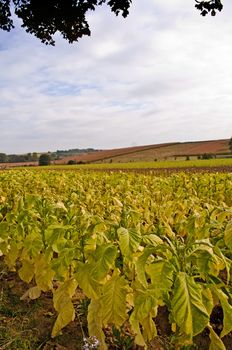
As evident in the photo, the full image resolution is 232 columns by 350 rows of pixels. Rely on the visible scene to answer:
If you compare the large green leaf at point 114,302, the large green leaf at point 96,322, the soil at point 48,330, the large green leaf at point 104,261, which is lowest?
the soil at point 48,330

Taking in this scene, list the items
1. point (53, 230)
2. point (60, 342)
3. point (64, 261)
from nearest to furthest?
point (64, 261) < point (53, 230) < point (60, 342)

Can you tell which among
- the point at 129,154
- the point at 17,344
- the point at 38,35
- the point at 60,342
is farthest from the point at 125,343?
the point at 129,154

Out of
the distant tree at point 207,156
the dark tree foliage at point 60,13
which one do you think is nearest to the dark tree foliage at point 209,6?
the dark tree foliage at point 60,13

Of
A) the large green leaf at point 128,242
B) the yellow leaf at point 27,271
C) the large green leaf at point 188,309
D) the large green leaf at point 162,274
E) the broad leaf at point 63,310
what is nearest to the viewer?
the large green leaf at point 188,309

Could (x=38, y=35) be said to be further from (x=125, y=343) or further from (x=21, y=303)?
(x=125, y=343)

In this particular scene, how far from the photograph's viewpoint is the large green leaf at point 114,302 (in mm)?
2096

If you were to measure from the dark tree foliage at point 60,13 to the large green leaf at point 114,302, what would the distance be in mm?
4327

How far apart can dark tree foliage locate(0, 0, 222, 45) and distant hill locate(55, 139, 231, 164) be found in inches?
1855

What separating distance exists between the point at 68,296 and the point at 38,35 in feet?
16.2

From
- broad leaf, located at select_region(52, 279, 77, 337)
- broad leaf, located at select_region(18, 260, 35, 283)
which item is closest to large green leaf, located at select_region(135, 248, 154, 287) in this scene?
broad leaf, located at select_region(52, 279, 77, 337)

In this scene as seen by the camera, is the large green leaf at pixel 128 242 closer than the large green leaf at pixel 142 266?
No

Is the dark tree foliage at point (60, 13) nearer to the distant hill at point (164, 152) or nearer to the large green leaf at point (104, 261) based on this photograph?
the large green leaf at point (104, 261)

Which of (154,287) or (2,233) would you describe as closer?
(154,287)

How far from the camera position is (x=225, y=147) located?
59406 millimetres
